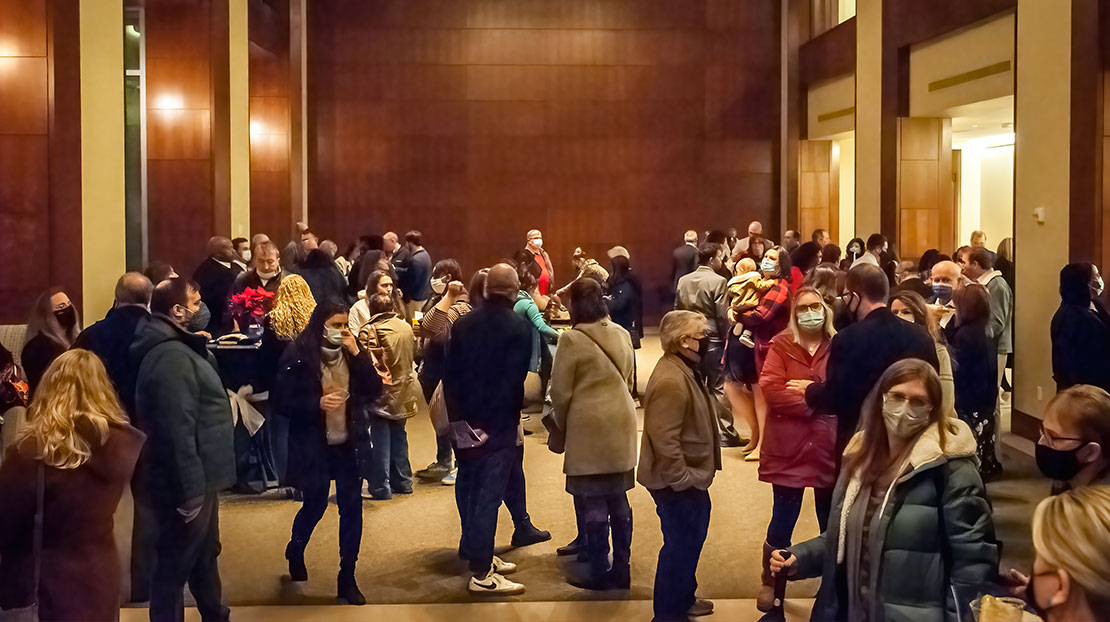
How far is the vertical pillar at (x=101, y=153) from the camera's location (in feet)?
38.4

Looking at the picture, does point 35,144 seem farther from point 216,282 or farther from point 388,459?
point 388,459

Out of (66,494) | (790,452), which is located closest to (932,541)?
(790,452)

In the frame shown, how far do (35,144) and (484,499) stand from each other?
6.44 meters

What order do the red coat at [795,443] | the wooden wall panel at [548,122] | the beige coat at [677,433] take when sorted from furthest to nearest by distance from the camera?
the wooden wall panel at [548,122] → the red coat at [795,443] → the beige coat at [677,433]

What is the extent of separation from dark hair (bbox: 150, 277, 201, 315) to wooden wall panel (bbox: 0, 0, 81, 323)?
5808 millimetres

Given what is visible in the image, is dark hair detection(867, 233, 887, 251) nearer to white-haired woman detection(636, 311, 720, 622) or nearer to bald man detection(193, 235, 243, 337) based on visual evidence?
bald man detection(193, 235, 243, 337)

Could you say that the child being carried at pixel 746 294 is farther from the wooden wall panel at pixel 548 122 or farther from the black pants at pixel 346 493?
the wooden wall panel at pixel 548 122

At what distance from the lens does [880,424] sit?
3852 mm

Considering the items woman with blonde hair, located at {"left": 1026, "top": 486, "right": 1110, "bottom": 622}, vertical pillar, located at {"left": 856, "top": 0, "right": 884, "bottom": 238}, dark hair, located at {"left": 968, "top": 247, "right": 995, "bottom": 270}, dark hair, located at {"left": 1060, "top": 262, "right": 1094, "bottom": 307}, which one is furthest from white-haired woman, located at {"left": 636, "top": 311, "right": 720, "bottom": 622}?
vertical pillar, located at {"left": 856, "top": 0, "right": 884, "bottom": 238}

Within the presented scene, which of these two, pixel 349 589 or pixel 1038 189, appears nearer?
pixel 349 589

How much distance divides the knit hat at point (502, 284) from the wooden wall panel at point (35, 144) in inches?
230

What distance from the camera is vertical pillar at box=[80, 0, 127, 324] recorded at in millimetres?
11703

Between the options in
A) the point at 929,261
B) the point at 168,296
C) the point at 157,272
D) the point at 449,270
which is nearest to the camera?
the point at 168,296

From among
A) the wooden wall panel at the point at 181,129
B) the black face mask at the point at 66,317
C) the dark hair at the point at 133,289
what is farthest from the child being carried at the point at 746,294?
the wooden wall panel at the point at 181,129
